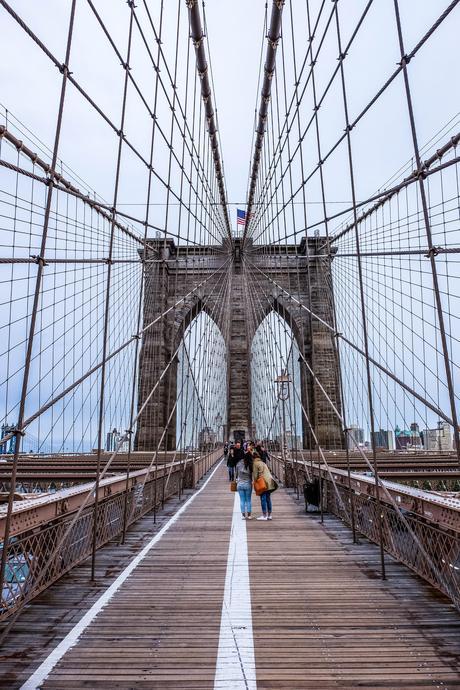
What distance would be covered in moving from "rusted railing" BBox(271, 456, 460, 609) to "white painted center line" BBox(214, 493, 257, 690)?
47.3 inches

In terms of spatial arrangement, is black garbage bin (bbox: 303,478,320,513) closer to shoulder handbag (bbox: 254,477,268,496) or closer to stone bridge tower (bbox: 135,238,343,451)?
shoulder handbag (bbox: 254,477,268,496)

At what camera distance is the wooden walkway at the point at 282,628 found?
6.73ft

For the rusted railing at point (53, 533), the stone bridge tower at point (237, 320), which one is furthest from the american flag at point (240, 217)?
the rusted railing at point (53, 533)

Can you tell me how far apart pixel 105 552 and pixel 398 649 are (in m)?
2.89

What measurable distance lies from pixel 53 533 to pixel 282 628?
5.91 feet

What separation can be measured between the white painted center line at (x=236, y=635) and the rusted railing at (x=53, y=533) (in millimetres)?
1180

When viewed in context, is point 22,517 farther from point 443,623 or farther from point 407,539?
point 407,539

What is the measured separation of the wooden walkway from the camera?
→ 80.7 inches

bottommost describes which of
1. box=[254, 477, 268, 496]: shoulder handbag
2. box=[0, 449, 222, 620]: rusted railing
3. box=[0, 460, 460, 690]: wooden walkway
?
A: box=[0, 460, 460, 690]: wooden walkway

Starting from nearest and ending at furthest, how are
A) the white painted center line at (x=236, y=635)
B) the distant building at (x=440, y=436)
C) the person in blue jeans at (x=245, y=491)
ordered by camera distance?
the white painted center line at (x=236, y=635) → the person in blue jeans at (x=245, y=491) → the distant building at (x=440, y=436)

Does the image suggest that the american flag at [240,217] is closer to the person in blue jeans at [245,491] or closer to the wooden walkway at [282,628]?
the person in blue jeans at [245,491]

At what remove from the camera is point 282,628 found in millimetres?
2594

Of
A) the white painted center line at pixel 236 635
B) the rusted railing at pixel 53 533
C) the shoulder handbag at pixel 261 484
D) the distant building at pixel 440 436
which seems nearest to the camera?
the white painted center line at pixel 236 635

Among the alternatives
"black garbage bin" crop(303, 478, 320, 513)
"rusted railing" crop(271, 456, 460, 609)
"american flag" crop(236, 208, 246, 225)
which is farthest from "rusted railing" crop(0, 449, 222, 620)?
"american flag" crop(236, 208, 246, 225)
